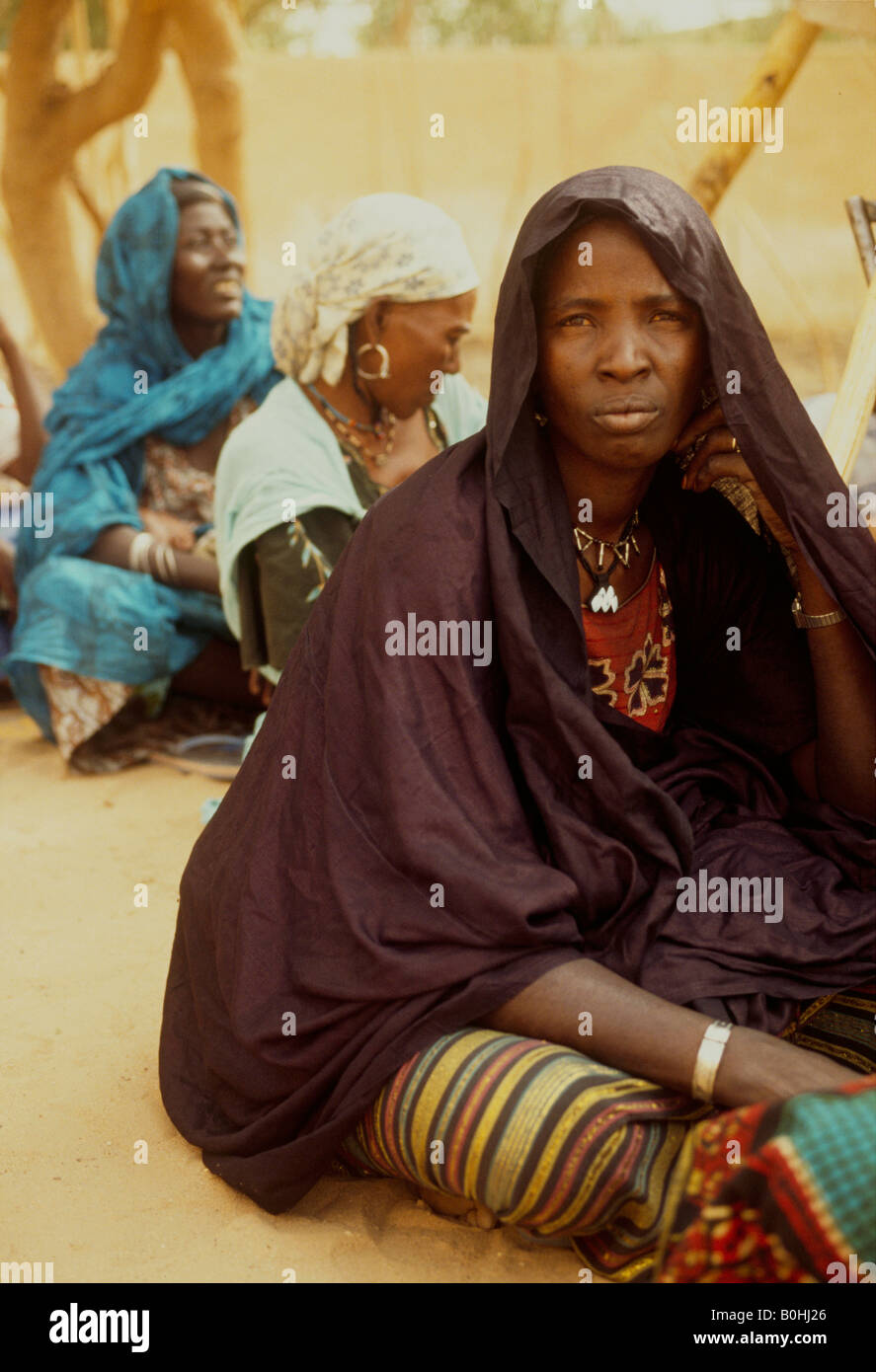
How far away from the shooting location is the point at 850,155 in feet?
56.2

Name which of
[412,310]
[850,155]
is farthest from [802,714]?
[850,155]

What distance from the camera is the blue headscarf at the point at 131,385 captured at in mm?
5285

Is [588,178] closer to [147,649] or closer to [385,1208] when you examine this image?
[385,1208]

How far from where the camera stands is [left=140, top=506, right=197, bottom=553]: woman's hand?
5.25 m

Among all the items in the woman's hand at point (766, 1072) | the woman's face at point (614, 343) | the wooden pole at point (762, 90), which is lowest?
the woman's hand at point (766, 1072)

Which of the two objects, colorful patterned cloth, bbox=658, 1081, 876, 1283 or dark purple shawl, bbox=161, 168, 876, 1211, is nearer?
colorful patterned cloth, bbox=658, 1081, 876, 1283

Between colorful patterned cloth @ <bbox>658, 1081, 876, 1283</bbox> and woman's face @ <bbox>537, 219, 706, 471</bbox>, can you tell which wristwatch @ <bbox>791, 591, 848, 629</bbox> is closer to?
woman's face @ <bbox>537, 219, 706, 471</bbox>

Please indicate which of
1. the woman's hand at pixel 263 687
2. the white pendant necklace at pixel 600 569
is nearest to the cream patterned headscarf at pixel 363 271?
the woman's hand at pixel 263 687

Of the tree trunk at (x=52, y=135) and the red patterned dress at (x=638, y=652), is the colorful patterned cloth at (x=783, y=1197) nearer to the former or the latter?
the red patterned dress at (x=638, y=652)

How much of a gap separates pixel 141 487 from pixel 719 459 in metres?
3.43

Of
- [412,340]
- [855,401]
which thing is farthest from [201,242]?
[855,401]

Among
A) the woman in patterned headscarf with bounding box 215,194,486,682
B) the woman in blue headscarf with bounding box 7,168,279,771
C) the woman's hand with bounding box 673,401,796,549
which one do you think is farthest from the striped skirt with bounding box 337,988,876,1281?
the woman in blue headscarf with bounding box 7,168,279,771

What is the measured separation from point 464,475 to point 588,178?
0.51 m

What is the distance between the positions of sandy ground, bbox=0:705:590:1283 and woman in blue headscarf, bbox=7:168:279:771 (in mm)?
1124
